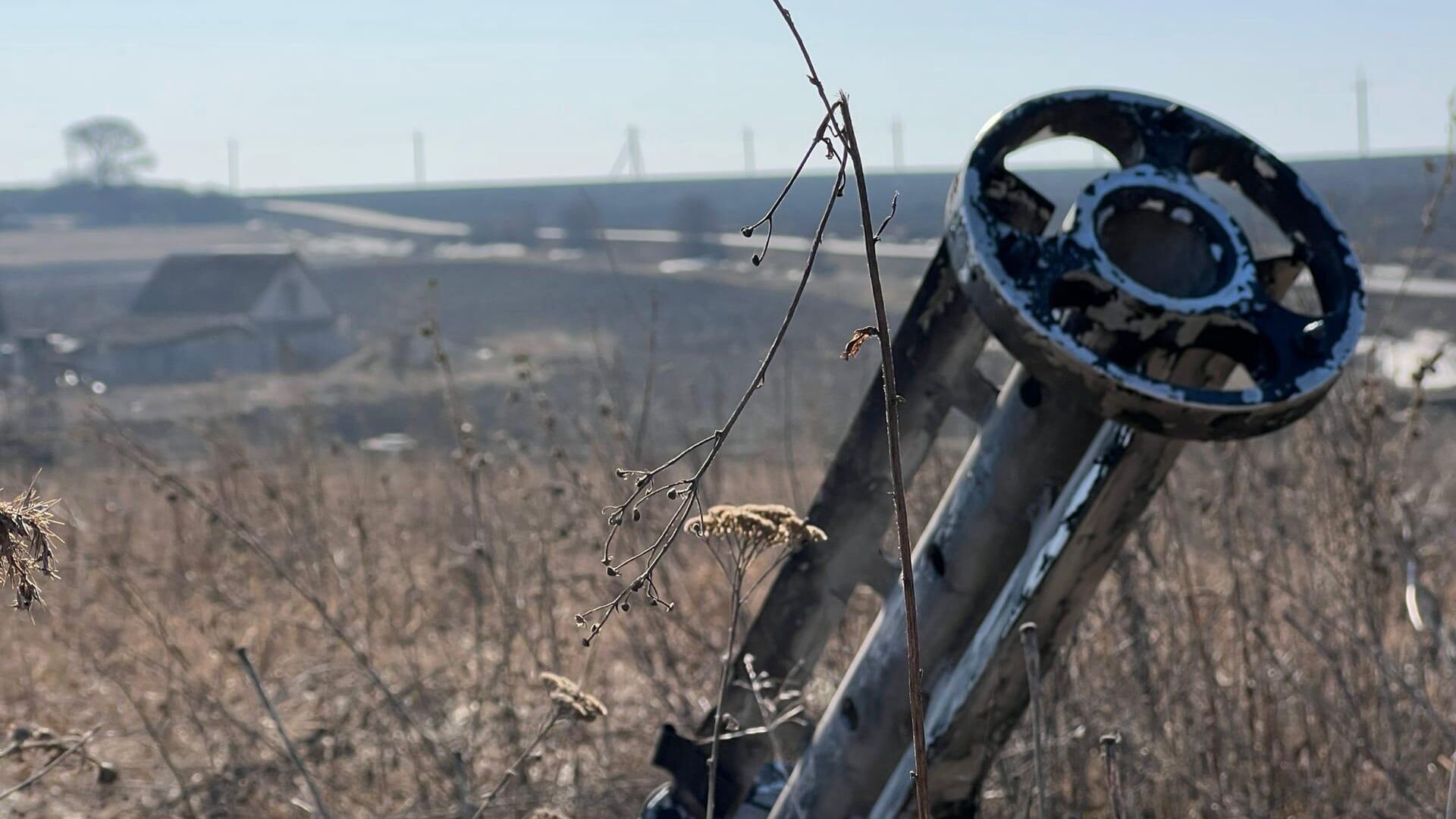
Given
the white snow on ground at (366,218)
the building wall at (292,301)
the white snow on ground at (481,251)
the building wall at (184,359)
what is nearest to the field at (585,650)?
the building wall at (184,359)

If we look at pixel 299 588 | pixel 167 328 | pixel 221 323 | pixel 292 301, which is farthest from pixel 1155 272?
pixel 292 301

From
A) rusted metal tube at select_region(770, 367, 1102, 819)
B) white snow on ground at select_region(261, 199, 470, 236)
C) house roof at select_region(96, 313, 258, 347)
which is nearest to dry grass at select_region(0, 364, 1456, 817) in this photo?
rusted metal tube at select_region(770, 367, 1102, 819)

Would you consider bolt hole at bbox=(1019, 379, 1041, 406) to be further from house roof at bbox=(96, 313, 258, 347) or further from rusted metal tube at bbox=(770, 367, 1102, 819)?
house roof at bbox=(96, 313, 258, 347)

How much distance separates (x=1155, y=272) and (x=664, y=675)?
2.51m

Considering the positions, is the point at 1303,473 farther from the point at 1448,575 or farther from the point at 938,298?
the point at 938,298

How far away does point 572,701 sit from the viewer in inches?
72.2

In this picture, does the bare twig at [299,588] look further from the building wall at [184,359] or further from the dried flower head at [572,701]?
the building wall at [184,359]

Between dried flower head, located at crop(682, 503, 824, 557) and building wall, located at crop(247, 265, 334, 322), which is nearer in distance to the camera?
dried flower head, located at crop(682, 503, 824, 557)

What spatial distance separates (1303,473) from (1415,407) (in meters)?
0.92

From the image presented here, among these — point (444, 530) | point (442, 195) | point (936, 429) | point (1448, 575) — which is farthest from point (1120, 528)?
point (442, 195)

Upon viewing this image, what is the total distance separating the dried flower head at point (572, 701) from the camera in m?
1.84

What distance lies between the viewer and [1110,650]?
3.30 metres

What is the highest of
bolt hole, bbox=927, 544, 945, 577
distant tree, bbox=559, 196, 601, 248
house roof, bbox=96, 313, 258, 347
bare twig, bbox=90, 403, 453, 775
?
bolt hole, bbox=927, 544, 945, 577

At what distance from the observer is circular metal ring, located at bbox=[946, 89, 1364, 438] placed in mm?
1662
